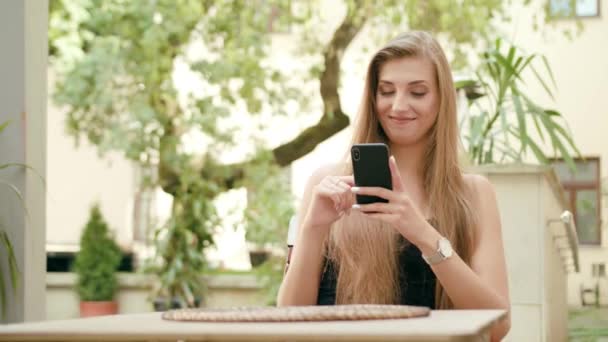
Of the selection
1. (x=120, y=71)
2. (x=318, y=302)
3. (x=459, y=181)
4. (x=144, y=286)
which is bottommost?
(x=144, y=286)

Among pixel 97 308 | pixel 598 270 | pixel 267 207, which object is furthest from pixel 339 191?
pixel 598 270

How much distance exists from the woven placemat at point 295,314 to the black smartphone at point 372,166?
1.27ft

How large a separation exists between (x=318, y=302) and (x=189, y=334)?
110cm

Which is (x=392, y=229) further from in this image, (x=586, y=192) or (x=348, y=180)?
(x=586, y=192)

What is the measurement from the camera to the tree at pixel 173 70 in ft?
40.8

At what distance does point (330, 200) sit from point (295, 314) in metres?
0.63

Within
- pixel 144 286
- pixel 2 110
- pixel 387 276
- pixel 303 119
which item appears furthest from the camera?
pixel 303 119

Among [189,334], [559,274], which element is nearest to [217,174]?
[559,274]

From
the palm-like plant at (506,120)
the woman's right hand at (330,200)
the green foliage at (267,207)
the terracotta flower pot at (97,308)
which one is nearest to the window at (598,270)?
the green foliage at (267,207)

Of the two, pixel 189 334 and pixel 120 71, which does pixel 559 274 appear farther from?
pixel 120 71

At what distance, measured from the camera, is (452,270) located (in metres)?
2.07

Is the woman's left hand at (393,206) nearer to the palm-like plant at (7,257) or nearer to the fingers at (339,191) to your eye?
the fingers at (339,191)

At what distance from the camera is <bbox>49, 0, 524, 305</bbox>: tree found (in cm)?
1244

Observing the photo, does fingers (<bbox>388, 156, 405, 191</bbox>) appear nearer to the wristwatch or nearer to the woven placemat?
the wristwatch
